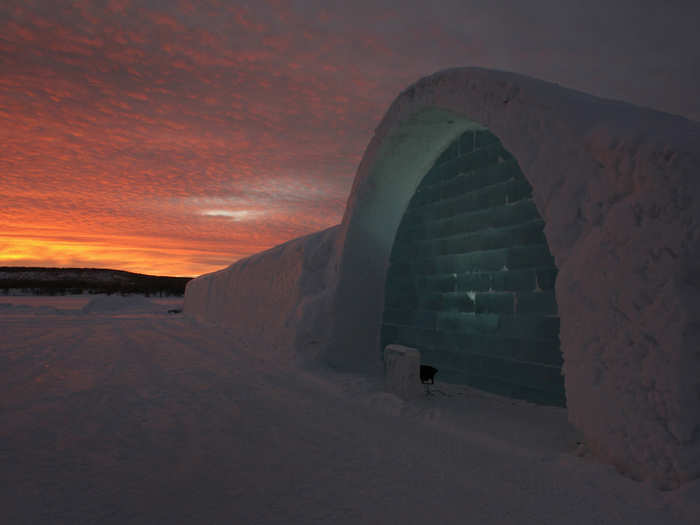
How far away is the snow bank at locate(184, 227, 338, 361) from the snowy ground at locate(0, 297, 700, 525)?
1458mm

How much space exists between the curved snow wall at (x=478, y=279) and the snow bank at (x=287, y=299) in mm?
1319

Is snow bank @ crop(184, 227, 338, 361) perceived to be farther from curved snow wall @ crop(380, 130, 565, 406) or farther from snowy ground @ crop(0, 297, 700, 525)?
snowy ground @ crop(0, 297, 700, 525)

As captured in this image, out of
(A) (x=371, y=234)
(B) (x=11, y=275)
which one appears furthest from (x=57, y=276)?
(A) (x=371, y=234)

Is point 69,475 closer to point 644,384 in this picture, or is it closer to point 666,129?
point 644,384

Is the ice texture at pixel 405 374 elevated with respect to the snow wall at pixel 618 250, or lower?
lower

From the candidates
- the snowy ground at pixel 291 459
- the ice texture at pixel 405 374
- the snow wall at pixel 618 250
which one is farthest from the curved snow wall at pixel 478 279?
the snow wall at pixel 618 250

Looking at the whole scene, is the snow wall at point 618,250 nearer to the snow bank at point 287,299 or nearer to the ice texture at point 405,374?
the ice texture at point 405,374

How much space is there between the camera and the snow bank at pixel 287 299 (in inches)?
307

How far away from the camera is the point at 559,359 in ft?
17.1

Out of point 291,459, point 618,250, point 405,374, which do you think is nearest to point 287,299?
point 405,374

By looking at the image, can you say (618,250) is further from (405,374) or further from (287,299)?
(287,299)

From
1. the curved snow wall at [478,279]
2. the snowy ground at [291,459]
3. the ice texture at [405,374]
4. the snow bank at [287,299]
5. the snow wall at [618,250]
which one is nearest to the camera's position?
the snowy ground at [291,459]

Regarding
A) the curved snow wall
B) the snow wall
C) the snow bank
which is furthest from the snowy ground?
the snow bank

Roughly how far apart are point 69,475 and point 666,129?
514 centimetres
